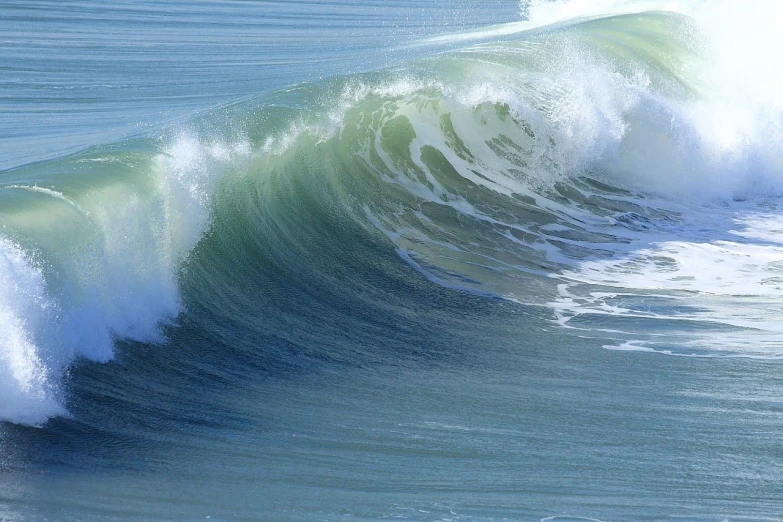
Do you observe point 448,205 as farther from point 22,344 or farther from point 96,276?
point 22,344

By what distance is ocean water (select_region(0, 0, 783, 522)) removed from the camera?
556cm

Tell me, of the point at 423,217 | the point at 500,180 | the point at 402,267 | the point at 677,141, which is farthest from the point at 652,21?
the point at 402,267

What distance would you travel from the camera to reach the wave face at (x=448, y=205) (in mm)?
7227

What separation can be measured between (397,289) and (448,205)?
242 centimetres

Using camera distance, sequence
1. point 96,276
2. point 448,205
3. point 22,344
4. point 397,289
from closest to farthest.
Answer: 1. point 22,344
2. point 96,276
3. point 397,289
4. point 448,205

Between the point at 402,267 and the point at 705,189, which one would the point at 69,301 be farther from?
the point at 705,189

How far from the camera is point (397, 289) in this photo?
357 inches

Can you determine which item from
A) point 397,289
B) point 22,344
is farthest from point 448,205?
point 22,344

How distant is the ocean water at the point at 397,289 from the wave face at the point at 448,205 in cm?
→ 4

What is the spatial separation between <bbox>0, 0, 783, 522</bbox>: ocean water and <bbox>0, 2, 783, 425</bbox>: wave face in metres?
0.04

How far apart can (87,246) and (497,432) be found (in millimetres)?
3017

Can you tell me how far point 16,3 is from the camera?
2194 cm

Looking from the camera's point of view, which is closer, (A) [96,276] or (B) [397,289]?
(A) [96,276]

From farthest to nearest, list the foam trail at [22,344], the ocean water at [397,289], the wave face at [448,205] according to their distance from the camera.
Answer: the wave face at [448,205], the foam trail at [22,344], the ocean water at [397,289]
